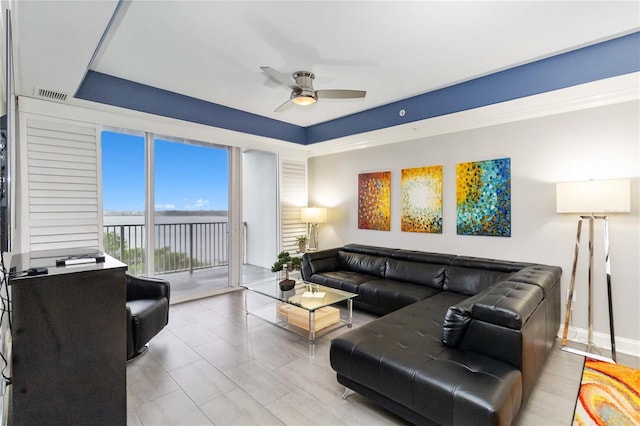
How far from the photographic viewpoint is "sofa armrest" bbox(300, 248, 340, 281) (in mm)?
4453

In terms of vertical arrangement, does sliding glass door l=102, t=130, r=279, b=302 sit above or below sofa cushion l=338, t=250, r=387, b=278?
above

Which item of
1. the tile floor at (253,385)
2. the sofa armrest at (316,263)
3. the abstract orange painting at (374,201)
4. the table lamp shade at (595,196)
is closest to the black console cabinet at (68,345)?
the tile floor at (253,385)

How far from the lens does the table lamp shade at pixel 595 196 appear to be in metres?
2.60

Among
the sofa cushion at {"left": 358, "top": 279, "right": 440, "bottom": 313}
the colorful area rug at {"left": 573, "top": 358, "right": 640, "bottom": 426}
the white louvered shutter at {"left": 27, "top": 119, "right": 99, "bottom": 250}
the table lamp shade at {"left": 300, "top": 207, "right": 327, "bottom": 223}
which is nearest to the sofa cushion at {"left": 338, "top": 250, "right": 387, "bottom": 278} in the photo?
the sofa cushion at {"left": 358, "top": 279, "right": 440, "bottom": 313}

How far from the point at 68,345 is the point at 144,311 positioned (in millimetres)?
1477

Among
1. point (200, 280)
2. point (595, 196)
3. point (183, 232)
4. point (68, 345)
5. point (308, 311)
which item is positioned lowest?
point (200, 280)

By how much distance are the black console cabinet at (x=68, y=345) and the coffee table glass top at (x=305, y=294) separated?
5.56 ft

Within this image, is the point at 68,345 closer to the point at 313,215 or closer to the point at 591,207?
the point at 591,207

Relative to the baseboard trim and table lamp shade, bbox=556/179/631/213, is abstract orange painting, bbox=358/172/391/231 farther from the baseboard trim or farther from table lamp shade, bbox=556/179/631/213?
the baseboard trim

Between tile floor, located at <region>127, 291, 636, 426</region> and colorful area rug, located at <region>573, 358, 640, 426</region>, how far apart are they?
0.22 ft

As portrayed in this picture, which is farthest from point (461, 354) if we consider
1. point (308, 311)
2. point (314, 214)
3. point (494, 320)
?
point (314, 214)

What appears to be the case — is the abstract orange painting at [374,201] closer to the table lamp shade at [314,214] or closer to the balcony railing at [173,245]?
the table lamp shade at [314,214]

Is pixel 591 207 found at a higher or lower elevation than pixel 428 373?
higher

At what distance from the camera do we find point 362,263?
449 cm
